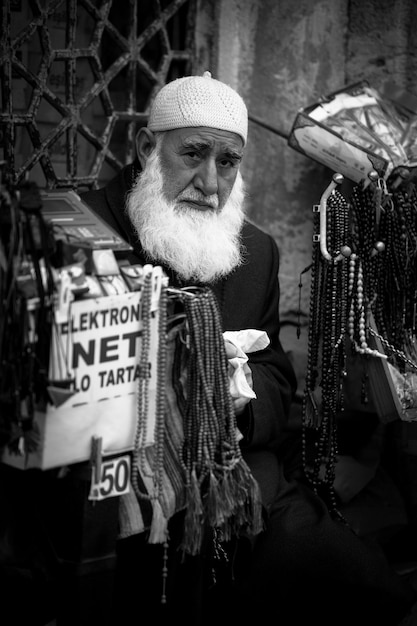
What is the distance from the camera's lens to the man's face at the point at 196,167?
3.13 m

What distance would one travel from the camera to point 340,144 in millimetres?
3566

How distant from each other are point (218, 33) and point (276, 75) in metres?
0.33

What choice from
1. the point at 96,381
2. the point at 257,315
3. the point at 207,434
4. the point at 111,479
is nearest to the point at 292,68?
the point at 257,315

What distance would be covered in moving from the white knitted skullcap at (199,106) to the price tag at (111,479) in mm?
1316

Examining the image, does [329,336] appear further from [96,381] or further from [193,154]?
[96,381]

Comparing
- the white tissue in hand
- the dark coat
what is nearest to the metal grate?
the dark coat

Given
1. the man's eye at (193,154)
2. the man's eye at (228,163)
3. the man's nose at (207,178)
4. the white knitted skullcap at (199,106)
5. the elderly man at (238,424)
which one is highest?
the white knitted skullcap at (199,106)

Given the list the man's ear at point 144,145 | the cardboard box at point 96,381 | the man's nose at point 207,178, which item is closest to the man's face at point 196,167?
the man's nose at point 207,178

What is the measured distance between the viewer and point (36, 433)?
227 centimetres

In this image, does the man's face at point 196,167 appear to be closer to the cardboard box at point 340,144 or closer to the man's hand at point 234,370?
the cardboard box at point 340,144

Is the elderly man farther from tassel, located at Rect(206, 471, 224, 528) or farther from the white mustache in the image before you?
tassel, located at Rect(206, 471, 224, 528)

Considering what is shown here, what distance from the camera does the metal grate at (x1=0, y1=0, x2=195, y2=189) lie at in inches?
137

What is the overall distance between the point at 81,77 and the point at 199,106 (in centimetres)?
89

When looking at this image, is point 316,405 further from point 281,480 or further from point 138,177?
point 138,177
